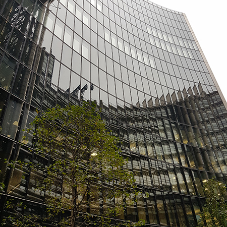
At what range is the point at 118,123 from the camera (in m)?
25.1

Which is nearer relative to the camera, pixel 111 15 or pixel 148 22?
pixel 111 15

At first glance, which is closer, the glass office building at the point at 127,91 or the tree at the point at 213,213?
the glass office building at the point at 127,91

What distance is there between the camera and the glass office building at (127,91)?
16531 millimetres

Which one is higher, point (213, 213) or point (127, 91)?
point (127, 91)

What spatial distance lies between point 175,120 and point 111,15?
2030 centimetres

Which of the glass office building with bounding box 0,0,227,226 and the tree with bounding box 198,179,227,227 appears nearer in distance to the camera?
the glass office building with bounding box 0,0,227,226

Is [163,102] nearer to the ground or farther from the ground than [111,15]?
nearer to the ground

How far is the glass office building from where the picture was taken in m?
16.5

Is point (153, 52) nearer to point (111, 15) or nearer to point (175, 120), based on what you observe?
point (111, 15)

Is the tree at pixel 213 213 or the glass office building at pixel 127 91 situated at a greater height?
the glass office building at pixel 127 91

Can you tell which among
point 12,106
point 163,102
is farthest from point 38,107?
point 163,102

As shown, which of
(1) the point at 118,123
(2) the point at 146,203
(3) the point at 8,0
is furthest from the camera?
(1) the point at 118,123

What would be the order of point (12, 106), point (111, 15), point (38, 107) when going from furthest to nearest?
point (111, 15), point (38, 107), point (12, 106)

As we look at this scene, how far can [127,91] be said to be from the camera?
29.2 meters
